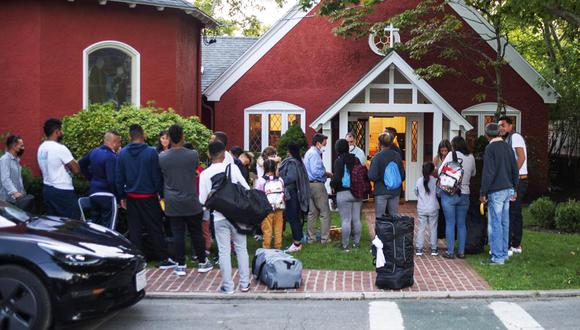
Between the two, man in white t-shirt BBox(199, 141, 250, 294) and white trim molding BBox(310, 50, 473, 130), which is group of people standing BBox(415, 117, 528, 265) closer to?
man in white t-shirt BBox(199, 141, 250, 294)

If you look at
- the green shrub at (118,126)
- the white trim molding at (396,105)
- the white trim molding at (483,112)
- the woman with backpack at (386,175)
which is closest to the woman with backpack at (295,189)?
the woman with backpack at (386,175)

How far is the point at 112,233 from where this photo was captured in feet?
23.6

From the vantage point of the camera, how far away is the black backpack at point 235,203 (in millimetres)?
7695

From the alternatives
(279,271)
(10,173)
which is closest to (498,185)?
(279,271)

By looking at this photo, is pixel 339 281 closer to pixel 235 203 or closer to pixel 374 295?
pixel 374 295

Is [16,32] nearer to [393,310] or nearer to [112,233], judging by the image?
[112,233]

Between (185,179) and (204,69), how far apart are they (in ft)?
37.6

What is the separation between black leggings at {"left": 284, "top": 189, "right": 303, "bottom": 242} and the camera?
34.7 ft

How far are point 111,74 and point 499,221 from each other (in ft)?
27.9

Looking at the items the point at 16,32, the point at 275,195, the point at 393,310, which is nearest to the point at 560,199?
the point at 275,195

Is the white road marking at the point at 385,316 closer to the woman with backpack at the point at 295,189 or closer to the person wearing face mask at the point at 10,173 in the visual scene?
the woman with backpack at the point at 295,189

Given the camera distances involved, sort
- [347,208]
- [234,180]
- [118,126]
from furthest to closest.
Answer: [118,126], [347,208], [234,180]

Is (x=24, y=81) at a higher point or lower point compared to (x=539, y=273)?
higher

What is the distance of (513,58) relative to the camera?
703 inches
